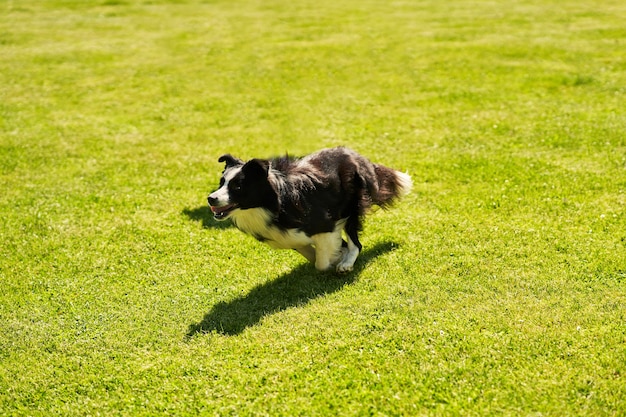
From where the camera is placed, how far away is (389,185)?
380 inches

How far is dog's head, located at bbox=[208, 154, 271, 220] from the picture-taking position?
7.66m

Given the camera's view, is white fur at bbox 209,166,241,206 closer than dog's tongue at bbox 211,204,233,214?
Yes

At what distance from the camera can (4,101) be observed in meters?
18.1

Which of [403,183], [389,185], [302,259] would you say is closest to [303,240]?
[302,259]

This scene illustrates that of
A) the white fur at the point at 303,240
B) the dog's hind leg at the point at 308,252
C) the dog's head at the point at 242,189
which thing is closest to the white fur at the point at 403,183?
the white fur at the point at 303,240

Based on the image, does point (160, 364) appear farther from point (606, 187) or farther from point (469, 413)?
point (606, 187)

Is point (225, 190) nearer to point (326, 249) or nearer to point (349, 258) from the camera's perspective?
point (326, 249)

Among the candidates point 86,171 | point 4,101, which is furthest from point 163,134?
point 4,101

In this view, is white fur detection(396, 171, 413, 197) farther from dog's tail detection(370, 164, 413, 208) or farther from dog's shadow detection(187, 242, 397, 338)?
dog's shadow detection(187, 242, 397, 338)

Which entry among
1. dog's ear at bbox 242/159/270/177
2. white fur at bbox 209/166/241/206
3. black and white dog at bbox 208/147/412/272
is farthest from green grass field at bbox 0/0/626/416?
dog's ear at bbox 242/159/270/177

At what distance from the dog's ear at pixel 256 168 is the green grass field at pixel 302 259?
1.65m

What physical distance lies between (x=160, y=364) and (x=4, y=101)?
44.1ft

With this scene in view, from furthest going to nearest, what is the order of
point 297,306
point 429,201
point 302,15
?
point 302,15, point 429,201, point 297,306

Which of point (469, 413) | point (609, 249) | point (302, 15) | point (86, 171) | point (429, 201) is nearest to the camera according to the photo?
point (469, 413)
